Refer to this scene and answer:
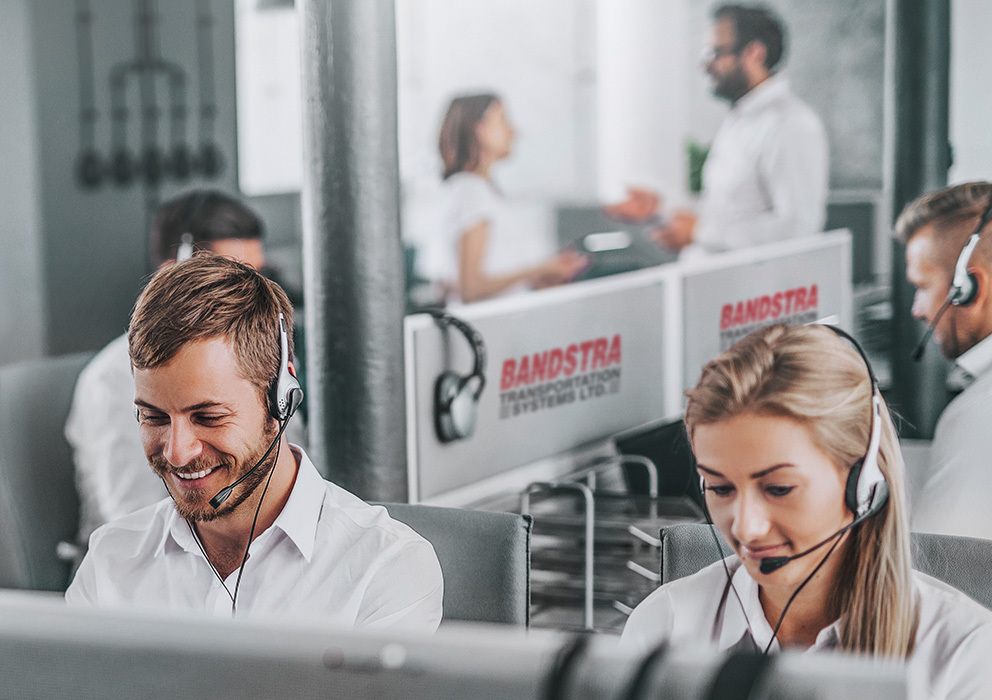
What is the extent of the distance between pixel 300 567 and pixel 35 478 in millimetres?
1078

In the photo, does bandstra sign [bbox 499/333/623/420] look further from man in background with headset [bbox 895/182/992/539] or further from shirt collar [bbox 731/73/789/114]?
shirt collar [bbox 731/73/789/114]

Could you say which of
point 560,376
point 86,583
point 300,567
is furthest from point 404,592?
point 560,376

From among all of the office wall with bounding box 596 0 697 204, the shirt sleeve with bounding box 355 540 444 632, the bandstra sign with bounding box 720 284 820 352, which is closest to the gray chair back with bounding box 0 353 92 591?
the shirt sleeve with bounding box 355 540 444 632

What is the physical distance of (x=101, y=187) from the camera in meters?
4.11

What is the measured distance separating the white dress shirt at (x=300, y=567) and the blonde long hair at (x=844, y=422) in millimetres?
328

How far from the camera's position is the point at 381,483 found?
177 centimetres

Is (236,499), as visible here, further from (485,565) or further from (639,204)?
(639,204)

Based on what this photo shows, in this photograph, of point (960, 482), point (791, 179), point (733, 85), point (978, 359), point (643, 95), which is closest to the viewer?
point (960, 482)

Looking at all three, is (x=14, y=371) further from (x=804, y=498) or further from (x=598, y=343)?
(x=804, y=498)

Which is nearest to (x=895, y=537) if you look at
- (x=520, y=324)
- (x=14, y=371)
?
(x=520, y=324)

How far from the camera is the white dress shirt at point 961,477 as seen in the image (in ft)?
4.58

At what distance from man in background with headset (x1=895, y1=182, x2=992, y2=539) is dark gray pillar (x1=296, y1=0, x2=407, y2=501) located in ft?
2.56

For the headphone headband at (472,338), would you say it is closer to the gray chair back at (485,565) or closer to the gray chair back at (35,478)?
the gray chair back at (485,565)

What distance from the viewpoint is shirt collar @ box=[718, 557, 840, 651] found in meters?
0.92
